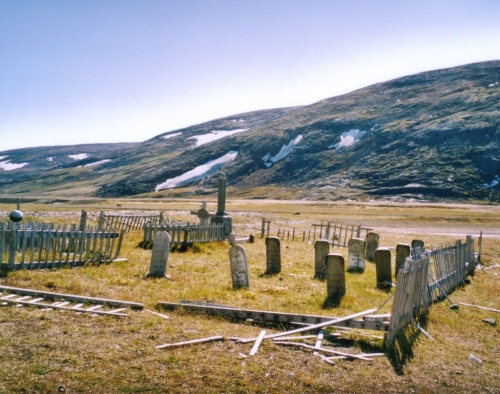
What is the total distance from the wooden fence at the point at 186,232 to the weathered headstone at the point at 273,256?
18.2 ft

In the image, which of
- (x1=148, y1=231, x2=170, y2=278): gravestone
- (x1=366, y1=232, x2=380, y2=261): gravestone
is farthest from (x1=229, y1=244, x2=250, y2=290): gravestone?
(x1=366, y1=232, x2=380, y2=261): gravestone

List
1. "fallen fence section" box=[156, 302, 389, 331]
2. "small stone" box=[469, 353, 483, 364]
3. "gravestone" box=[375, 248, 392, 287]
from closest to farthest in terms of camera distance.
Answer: "small stone" box=[469, 353, 483, 364] < "fallen fence section" box=[156, 302, 389, 331] < "gravestone" box=[375, 248, 392, 287]

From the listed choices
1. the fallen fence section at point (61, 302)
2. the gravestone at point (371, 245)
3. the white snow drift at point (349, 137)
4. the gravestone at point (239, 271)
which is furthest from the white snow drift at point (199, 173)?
the fallen fence section at point (61, 302)

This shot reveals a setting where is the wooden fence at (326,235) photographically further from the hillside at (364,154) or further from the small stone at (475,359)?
the hillside at (364,154)

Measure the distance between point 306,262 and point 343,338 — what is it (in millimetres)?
9283

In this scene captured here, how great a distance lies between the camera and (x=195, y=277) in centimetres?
1244

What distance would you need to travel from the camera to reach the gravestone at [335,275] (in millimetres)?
10438

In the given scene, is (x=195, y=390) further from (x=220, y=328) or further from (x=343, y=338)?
(x=343, y=338)

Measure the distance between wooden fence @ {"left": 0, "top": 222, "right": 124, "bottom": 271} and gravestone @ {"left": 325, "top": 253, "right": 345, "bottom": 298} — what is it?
7.62 m

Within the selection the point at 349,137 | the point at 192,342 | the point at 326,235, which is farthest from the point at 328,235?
the point at 349,137

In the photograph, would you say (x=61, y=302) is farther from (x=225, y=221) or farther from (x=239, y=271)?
(x=225, y=221)

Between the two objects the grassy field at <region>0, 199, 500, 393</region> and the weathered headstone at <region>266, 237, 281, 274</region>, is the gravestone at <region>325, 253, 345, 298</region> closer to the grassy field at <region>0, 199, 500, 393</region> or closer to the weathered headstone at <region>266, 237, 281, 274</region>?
the grassy field at <region>0, 199, 500, 393</region>

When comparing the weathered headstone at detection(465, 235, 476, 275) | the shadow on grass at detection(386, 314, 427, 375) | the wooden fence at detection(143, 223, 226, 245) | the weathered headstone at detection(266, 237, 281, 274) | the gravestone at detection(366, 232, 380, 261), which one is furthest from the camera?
the gravestone at detection(366, 232, 380, 261)

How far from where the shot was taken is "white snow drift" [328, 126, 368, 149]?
143 meters
